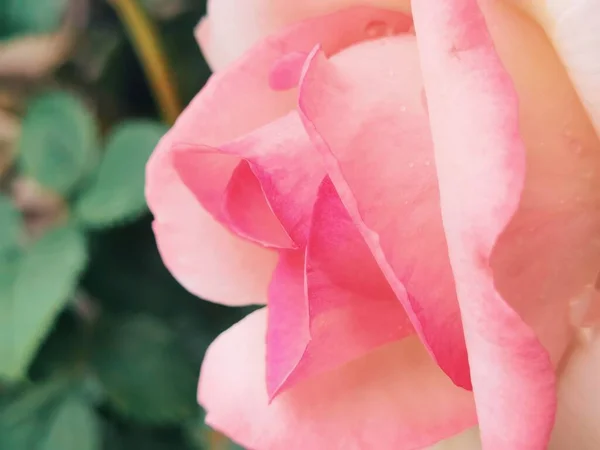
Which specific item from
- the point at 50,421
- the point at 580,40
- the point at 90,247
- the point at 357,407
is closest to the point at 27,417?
the point at 50,421

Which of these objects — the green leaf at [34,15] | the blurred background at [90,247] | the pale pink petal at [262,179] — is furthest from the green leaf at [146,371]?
the pale pink petal at [262,179]

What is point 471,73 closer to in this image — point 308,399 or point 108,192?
point 308,399

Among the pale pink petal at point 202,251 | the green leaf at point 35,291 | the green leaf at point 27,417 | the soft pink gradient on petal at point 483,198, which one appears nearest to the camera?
the soft pink gradient on petal at point 483,198

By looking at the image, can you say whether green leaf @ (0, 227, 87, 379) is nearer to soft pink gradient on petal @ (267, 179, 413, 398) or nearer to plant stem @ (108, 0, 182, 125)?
plant stem @ (108, 0, 182, 125)

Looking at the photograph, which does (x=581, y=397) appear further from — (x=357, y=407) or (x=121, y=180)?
(x=121, y=180)

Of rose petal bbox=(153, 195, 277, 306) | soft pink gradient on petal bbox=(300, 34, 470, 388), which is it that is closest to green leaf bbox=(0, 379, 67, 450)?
rose petal bbox=(153, 195, 277, 306)

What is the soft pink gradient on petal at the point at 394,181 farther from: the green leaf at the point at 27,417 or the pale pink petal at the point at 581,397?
the green leaf at the point at 27,417
